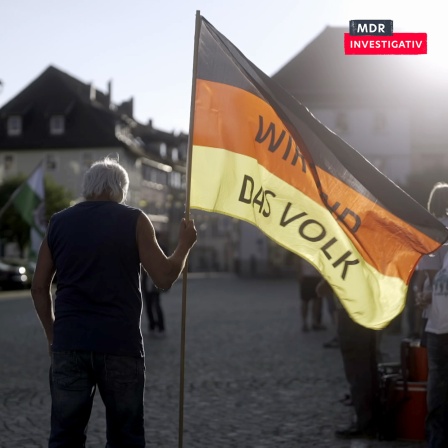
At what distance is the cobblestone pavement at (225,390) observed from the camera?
8.27 m

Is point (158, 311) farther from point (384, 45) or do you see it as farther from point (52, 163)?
point (52, 163)

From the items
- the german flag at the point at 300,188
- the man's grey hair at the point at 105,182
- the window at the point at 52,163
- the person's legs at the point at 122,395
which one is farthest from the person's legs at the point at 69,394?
the window at the point at 52,163

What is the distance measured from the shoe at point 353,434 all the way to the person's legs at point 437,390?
1.40 m

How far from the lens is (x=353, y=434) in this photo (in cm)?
818

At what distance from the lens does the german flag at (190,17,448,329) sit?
231 inches

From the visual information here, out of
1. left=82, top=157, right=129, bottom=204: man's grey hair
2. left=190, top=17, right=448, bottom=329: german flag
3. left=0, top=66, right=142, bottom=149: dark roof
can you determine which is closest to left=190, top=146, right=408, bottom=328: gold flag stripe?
left=190, top=17, right=448, bottom=329: german flag

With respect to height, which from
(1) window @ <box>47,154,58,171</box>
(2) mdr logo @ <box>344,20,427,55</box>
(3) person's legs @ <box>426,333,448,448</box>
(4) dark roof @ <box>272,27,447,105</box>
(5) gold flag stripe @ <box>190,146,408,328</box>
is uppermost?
(4) dark roof @ <box>272,27,447,105</box>

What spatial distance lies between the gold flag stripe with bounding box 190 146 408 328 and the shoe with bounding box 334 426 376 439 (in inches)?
100

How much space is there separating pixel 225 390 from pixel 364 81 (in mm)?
53302

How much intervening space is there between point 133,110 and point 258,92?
9535cm

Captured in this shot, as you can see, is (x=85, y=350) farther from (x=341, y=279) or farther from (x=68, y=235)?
(x=341, y=279)

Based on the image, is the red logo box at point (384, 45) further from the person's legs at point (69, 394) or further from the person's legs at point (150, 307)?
the person's legs at point (69, 394)

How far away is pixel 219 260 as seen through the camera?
387ft

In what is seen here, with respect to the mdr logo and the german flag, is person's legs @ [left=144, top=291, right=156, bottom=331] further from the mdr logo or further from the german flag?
the german flag
